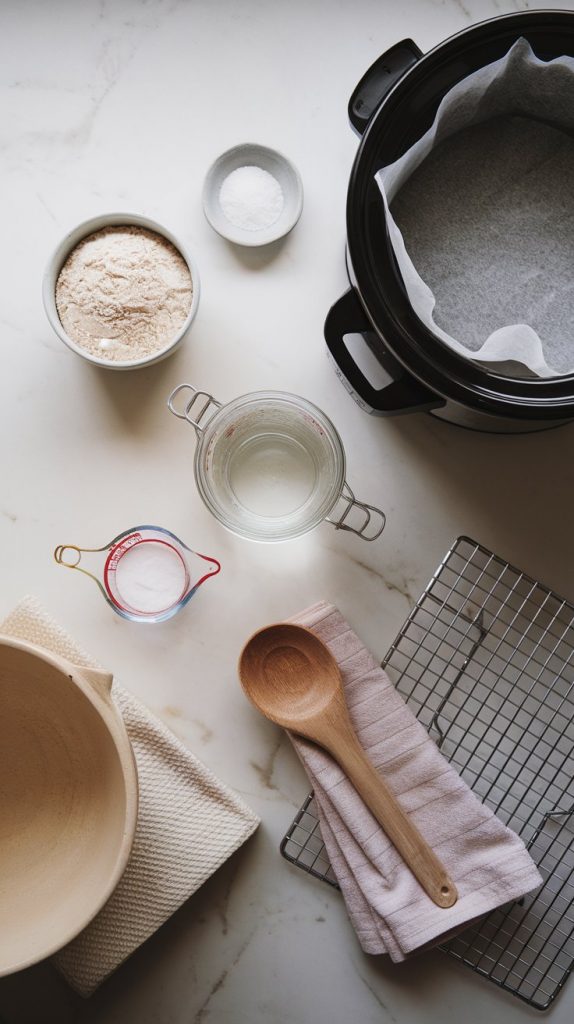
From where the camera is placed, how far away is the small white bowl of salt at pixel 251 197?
0.84m

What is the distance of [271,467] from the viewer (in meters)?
0.85

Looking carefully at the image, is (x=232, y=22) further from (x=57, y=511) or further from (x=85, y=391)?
(x=57, y=511)

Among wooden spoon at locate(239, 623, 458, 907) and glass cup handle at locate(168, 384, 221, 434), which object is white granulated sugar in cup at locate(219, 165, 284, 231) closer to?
glass cup handle at locate(168, 384, 221, 434)

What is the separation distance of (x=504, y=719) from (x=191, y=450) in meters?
0.46

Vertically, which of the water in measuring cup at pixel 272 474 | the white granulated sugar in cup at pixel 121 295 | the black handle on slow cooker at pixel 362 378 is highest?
the white granulated sugar in cup at pixel 121 295

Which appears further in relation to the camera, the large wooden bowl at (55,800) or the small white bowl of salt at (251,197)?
the small white bowl of salt at (251,197)

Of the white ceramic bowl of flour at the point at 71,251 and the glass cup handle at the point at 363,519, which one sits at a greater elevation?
the white ceramic bowl of flour at the point at 71,251

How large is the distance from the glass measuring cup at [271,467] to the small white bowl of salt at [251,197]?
0.18 m

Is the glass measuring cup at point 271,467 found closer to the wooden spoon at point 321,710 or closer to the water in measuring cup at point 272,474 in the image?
the water in measuring cup at point 272,474

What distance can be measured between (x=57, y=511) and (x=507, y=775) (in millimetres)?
578

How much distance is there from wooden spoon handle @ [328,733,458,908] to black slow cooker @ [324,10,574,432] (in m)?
0.37

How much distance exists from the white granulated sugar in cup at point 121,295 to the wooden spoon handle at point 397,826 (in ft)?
1.52

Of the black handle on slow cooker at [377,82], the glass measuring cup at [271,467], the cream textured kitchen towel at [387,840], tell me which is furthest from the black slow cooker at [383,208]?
the cream textured kitchen towel at [387,840]

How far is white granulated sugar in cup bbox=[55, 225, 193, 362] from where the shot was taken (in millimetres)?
790
